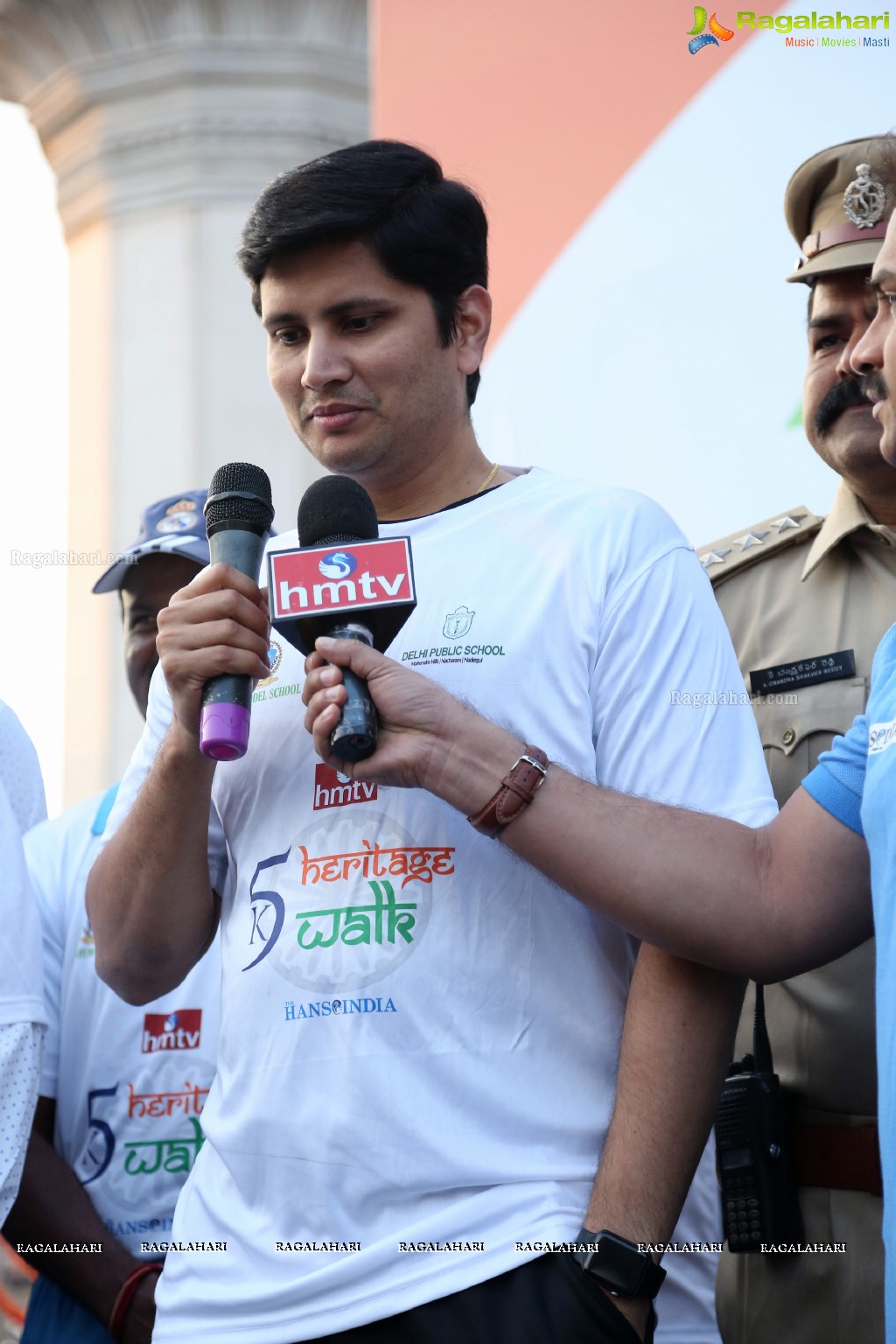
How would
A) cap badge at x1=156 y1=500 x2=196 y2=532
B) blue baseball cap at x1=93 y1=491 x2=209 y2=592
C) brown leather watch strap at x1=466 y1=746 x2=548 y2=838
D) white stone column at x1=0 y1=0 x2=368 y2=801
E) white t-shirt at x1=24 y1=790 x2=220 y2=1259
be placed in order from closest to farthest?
brown leather watch strap at x1=466 y1=746 x2=548 y2=838
white t-shirt at x1=24 y1=790 x2=220 y2=1259
blue baseball cap at x1=93 y1=491 x2=209 y2=592
cap badge at x1=156 y1=500 x2=196 y2=532
white stone column at x1=0 y1=0 x2=368 y2=801

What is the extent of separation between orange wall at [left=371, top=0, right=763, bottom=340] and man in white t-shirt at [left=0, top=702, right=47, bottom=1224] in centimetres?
160

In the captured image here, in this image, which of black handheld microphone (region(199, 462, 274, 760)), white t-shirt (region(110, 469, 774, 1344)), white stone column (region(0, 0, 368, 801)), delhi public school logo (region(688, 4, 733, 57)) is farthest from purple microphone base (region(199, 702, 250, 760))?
white stone column (region(0, 0, 368, 801))

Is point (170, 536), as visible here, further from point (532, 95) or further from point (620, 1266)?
point (620, 1266)

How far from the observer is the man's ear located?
2.33 metres

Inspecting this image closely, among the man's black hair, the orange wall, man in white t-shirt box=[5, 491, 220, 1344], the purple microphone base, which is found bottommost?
man in white t-shirt box=[5, 491, 220, 1344]

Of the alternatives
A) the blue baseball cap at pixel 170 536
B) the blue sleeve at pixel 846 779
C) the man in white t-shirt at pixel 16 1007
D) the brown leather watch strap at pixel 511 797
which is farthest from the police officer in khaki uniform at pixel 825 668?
the blue baseball cap at pixel 170 536

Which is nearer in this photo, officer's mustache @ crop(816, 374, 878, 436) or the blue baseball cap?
officer's mustache @ crop(816, 374, 878, 436)

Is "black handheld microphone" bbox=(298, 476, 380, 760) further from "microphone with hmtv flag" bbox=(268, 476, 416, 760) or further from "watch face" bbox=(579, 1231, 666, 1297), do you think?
"watch face" bbox=(579, 1231, 666, 1297)

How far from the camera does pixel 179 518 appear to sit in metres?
3.60

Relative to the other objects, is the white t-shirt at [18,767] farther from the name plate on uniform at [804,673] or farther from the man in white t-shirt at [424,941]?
the name plate on uniform at [804,673]

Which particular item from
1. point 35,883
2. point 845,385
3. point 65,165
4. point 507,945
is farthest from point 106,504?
point 507,945

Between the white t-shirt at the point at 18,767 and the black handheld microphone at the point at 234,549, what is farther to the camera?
the white t-shirt at the point at 18,767

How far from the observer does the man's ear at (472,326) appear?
233 cm

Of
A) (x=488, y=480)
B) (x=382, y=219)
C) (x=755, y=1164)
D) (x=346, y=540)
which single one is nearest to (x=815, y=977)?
(x=755, y=1164)
